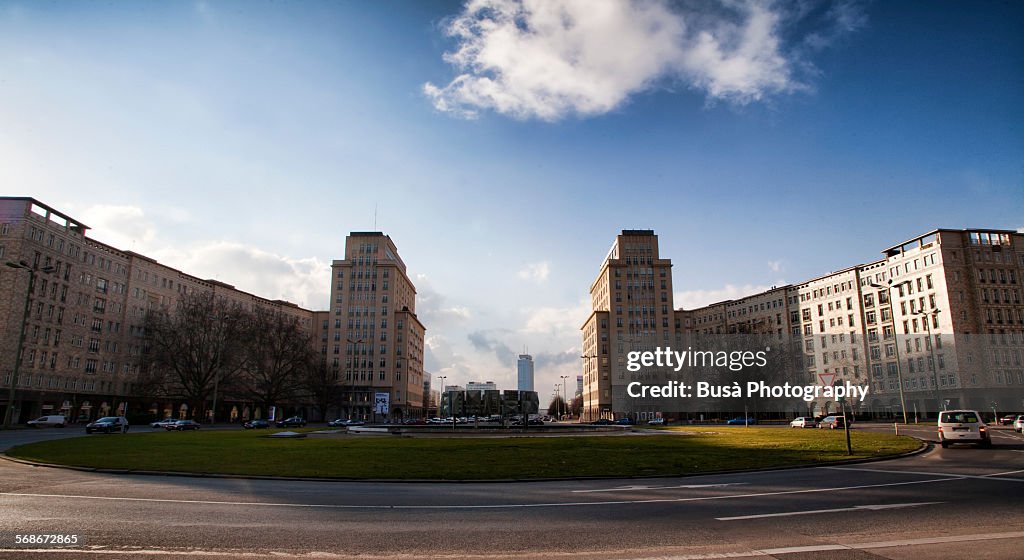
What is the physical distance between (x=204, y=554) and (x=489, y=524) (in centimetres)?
435

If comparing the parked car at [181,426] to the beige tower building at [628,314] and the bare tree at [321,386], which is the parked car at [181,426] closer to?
the bare tree at [321,386]

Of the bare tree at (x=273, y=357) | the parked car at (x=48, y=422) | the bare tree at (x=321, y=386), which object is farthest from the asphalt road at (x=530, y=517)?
the bare tree at (x=321, y=386)

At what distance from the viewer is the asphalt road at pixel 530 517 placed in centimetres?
789

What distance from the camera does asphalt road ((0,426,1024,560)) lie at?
789 cm

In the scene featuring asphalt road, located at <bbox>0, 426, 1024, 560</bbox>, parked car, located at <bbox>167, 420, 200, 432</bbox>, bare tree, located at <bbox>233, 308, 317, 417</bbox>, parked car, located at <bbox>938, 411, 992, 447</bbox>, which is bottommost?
parked car, located at <bbox>167, 420, 200, 432</bbox>

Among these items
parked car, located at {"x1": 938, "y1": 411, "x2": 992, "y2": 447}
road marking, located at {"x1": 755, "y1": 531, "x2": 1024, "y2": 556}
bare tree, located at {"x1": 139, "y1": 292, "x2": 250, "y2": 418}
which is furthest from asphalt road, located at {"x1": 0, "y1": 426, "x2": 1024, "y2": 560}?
bare tree, located at {"x1": 139, "y1": 292, "x2": 250, "y2": 418}

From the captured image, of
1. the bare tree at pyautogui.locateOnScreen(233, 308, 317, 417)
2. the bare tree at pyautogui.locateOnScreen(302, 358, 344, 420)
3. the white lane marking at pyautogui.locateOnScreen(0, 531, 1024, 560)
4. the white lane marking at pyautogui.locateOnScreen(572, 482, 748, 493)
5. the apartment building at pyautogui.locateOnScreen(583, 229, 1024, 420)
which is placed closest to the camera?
the white lane marking at pyautogui.locateOnScreen(0, 531, 1024, 560)

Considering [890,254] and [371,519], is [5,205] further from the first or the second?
[890,254]

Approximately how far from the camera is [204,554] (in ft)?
24.9

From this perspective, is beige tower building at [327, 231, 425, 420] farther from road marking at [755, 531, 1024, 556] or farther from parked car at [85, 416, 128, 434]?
road marking at [755, 531, 1024, 556]

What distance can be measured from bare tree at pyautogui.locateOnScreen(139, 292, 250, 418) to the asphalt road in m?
73.7

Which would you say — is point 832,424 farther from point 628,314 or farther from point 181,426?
point 628,314

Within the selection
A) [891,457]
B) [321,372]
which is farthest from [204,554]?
[321,372]

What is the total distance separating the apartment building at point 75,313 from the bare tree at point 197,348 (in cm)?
768
